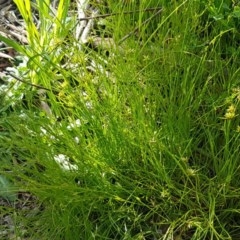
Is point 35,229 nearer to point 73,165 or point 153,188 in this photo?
point 73,165

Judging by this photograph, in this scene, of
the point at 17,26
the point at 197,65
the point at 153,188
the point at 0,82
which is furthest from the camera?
the point at 17,26

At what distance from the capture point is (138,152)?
1.52 meters

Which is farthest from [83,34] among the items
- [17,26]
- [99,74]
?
[99,74]

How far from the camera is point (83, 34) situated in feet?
6.86

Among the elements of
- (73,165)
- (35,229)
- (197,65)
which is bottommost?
(35,229)

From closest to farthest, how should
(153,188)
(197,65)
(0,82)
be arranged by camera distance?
(153,188) → (197,65) → (0,82)

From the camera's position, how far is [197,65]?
1.57 m

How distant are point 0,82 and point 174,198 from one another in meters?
0.81

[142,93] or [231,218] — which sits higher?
[142,93]

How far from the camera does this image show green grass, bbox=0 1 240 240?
4.75 feet

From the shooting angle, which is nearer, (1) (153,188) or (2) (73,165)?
(1) (153,188)

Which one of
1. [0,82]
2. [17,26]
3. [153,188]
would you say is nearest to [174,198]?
[153,188]

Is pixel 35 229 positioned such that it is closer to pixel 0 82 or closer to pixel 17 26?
pixel 0 82

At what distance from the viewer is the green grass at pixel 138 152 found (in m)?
1.45
